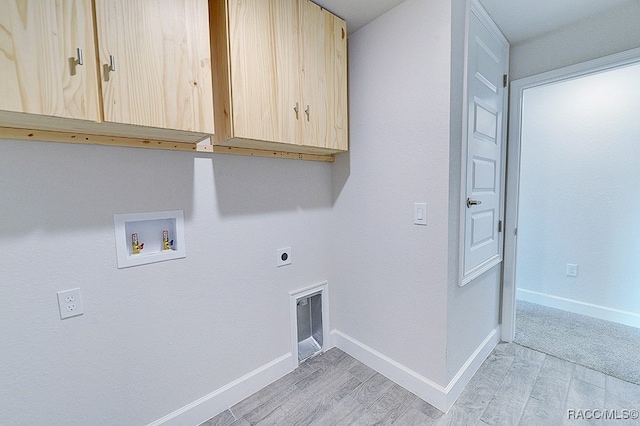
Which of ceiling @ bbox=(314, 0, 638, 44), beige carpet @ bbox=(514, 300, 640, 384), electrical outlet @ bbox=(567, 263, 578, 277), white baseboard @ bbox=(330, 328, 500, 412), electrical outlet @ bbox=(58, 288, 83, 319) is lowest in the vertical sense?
beige carpet @ bbox=(514, 300, 640, 384)

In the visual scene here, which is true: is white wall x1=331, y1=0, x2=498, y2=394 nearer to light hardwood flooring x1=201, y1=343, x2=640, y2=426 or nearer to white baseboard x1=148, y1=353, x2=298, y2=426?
light hardwood flooring x1=201, y1=343, x2=640, y2=426

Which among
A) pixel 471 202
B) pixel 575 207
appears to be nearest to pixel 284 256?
pixel 471 202

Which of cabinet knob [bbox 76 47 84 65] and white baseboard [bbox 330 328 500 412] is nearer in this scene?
cabinet knob [bbox 76 47 84 65]

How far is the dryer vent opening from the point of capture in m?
2.13

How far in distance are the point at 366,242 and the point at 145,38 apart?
1634 mm

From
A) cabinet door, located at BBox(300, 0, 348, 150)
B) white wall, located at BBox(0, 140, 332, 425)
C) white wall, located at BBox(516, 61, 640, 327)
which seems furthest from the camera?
white wall, located at BBox(516, 61, 640, 327)

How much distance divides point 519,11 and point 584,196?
202cm

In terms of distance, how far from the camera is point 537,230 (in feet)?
9.94

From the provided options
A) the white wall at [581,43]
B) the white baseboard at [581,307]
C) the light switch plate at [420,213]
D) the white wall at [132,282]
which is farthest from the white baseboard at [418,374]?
the white wall at [581,43]

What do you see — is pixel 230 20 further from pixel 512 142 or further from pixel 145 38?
pixel 512 142

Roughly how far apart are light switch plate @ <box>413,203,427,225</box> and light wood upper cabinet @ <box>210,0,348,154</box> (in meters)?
0.65

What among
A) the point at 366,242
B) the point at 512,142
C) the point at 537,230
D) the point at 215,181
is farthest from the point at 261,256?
the point at 537,230

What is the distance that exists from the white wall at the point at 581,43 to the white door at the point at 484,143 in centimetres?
13

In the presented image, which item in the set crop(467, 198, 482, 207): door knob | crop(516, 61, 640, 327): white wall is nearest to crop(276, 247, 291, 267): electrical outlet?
crop(467, 198, 482, 207): door knob
